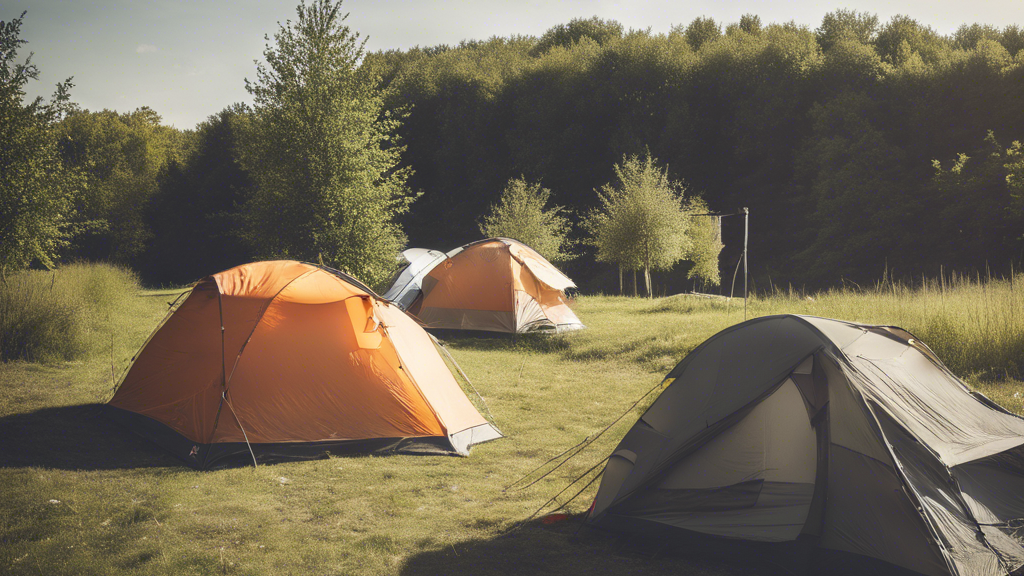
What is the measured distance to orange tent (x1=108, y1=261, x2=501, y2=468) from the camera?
6.06 meters

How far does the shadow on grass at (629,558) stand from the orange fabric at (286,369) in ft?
7.35

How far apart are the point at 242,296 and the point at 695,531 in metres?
5.00

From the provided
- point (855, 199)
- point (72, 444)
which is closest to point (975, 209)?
point (855, 199)

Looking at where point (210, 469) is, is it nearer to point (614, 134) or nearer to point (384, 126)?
point (384, 126)

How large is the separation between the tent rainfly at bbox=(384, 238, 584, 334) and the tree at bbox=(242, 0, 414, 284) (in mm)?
1789

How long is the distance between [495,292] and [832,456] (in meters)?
9.94

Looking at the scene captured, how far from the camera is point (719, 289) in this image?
3069 centimetres

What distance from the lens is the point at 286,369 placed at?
20.6 feet

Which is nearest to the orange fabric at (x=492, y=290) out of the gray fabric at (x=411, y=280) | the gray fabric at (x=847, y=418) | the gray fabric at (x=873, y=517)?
the gray fabric at (x=411, y=280)

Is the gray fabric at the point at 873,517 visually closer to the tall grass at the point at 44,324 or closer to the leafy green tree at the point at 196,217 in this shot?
the tall grass at the point at 44,324

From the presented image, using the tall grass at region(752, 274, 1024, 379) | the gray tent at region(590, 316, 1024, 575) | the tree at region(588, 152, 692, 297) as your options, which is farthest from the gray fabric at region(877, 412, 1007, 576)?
the tree at region(588, 152, 692, 297)

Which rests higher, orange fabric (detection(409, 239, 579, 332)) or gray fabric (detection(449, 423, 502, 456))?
orange fabric (detection(409, 239, 579, 332))

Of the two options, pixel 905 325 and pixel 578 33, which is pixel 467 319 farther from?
pixel 578 33

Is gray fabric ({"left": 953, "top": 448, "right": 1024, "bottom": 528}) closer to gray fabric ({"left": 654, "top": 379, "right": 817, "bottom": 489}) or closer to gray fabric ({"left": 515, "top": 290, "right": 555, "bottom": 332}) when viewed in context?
gray fabric ({"left": 654, "top": 379, "right": 817, "bottom": 489})
